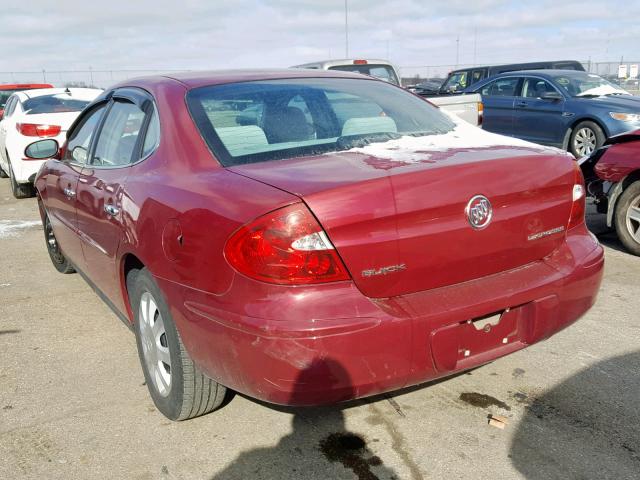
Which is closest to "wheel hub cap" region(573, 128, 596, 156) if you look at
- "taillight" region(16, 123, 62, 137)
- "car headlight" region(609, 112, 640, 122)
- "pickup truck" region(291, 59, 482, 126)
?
"car headlight" region(609, 112, 640, 122)

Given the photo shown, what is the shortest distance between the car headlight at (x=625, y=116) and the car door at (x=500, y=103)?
2152mm

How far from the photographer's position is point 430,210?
225 centimetres

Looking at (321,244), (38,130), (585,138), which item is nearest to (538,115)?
(585,138)

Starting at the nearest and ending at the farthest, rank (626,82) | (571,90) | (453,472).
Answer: (453,472) < (571,90) < (626,82)

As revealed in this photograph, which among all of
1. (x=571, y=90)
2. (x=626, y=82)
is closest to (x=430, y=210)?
(x=571, y=90)

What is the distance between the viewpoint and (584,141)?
33.4 feet

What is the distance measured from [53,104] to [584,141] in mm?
8400

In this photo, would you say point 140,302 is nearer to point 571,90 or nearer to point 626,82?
point 571,90

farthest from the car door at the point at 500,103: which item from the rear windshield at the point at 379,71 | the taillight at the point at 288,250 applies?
the taillight at the point at 288,250

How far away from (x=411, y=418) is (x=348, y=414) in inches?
11.4

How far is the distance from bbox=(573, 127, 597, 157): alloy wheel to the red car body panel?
4914mm

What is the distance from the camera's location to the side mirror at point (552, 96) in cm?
1052

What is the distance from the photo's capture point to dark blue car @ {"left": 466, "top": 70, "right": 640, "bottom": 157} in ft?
31.9

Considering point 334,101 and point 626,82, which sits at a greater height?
point 334,101
